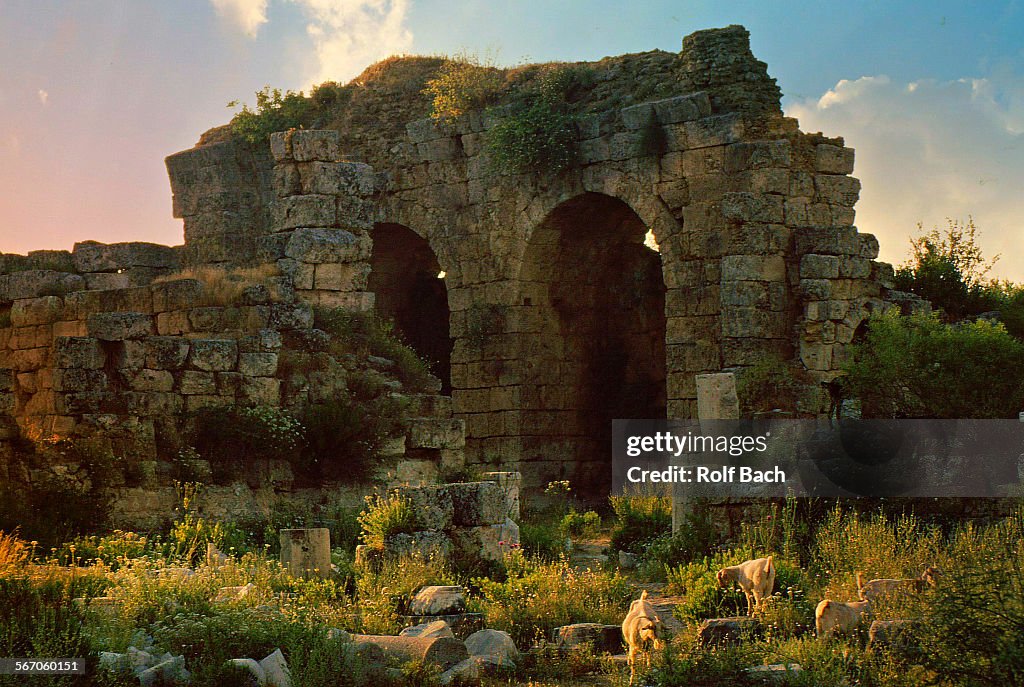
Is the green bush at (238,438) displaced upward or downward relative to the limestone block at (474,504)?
upward

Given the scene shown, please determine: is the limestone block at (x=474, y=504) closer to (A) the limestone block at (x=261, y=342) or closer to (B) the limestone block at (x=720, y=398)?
(B) the limestone block at (x=720, y=398)

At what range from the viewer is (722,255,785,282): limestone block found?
1836 cm

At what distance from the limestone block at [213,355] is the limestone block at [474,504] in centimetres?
324

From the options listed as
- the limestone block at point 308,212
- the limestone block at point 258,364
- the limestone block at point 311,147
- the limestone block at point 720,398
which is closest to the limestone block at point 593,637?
the limestone block at point 720,398

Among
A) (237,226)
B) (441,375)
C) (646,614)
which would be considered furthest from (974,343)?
(237,226)

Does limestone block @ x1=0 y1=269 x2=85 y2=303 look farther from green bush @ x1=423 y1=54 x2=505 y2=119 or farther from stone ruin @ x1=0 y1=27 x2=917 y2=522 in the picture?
green bush @ x1=423 y1=54 x2=505 y2=119

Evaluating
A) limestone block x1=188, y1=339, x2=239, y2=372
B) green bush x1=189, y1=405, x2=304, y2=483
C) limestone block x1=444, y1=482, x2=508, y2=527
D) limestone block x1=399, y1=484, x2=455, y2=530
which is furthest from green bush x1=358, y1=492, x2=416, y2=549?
limestone block x1=188, y1=339, x2=239, y2=372

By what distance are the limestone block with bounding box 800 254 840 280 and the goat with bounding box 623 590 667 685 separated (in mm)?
9910

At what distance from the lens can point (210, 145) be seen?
24203mm

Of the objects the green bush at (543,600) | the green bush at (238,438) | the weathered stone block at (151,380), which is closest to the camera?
→ the green bush at (543,600)

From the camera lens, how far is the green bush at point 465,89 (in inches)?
861

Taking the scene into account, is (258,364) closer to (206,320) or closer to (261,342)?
(261,342)

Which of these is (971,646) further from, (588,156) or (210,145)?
(210,145)

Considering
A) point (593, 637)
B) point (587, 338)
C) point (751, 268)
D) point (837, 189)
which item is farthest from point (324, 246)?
point (837, 189)
